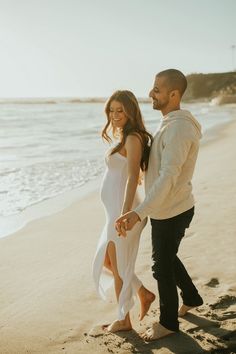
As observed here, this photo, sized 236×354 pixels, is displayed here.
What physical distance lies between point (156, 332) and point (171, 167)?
125 cm

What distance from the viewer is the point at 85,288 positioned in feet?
15.2

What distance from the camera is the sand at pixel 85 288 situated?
136 inches

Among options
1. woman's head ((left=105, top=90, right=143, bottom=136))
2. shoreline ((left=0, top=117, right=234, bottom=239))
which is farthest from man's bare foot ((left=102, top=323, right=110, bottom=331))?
shoreline ((left=0, top=117, right=234, bottom=239))

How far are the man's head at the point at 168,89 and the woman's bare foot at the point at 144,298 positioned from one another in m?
1.40

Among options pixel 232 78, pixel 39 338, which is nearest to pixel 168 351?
pixel 39 338

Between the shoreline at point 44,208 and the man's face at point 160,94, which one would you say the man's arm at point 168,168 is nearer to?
the man's face at point 160,94

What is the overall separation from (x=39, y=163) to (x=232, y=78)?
10013cm

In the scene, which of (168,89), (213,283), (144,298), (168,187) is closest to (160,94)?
(168,89)

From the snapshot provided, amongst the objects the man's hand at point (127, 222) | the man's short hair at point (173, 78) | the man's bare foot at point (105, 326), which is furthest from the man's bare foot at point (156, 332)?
the man's short hair at point (173, 78)

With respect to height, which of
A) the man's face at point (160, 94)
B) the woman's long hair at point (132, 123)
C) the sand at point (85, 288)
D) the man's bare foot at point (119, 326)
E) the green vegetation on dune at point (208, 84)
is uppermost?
the man's face at point (160, 94)

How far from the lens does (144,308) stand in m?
3.73

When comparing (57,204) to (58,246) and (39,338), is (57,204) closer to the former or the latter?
(58,246)

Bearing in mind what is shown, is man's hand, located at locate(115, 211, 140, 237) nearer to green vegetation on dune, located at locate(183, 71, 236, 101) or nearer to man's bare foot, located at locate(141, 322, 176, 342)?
man's bare foot, located at locate(141, 322, 176, 342)

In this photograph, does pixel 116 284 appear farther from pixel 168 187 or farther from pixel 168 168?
pixel 168 168
